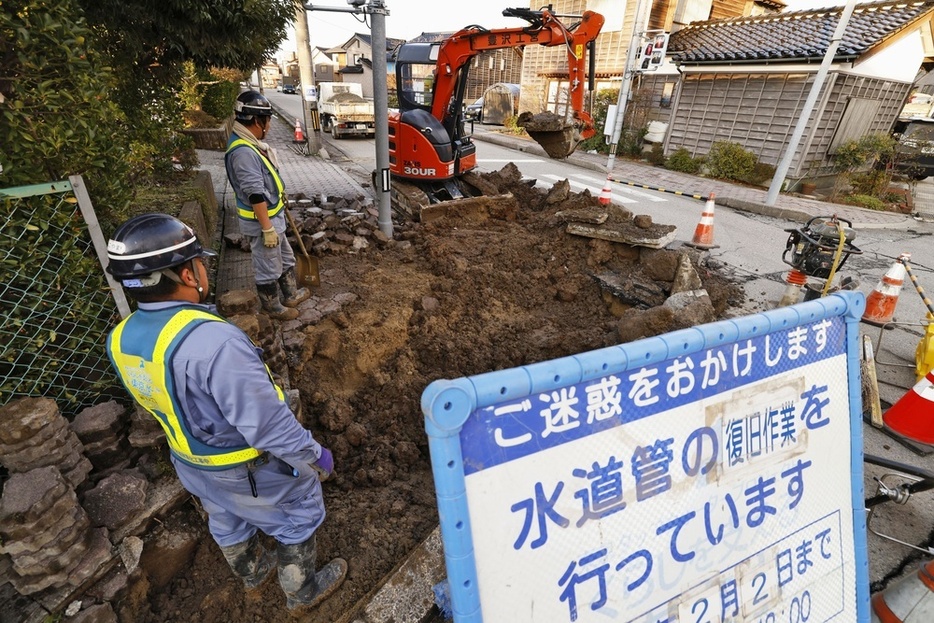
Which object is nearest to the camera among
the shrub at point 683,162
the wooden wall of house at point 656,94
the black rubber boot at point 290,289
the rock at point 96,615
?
the rock at point 96,615

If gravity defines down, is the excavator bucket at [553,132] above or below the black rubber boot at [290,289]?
above

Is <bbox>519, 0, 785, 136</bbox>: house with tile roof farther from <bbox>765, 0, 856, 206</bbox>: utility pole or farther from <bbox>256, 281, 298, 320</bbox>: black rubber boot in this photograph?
<bbox>256, 281, 298, 320</bbox>: black rubber boot

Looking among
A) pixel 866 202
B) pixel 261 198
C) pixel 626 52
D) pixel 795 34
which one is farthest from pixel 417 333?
pixel 626 52

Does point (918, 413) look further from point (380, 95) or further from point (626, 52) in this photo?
point (626, 52)

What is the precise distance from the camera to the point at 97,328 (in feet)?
7.77

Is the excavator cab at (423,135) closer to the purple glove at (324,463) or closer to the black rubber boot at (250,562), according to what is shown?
the purple glove at (324,463)

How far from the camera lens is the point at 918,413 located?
293 centimetres

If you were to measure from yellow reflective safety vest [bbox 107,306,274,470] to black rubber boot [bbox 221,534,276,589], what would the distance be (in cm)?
56

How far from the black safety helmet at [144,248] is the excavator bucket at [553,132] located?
619 cm

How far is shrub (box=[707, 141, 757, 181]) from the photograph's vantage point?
12.1 m

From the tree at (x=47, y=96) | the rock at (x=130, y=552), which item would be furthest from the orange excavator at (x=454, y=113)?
the rock at (x=130, y=552)

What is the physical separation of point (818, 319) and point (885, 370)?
12.6 feet

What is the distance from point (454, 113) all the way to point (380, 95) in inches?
81.4

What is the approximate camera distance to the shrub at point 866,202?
415 inches
